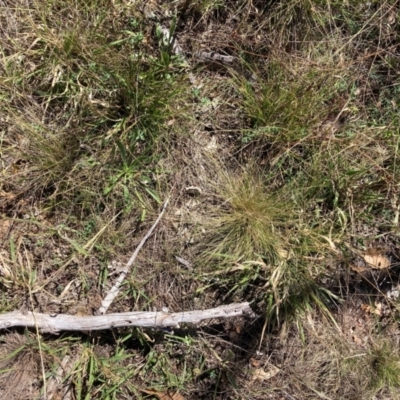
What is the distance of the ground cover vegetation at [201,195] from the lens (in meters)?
2.34

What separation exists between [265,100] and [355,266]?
0.96 metres

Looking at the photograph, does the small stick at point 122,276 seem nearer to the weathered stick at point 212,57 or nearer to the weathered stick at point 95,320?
the weathered stick at point 95,320

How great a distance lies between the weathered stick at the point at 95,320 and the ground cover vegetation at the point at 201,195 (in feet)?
0.27

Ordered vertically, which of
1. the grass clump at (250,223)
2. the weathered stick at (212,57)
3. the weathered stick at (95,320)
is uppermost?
the weathered stick at (212,57)

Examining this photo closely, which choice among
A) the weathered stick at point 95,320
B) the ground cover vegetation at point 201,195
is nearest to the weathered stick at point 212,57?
the ground cover vegetation at point 201,195

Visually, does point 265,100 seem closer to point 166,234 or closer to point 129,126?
point 129,126

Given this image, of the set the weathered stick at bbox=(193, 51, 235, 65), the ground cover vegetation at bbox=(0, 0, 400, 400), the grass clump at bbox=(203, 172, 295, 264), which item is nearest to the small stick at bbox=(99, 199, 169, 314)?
the ground cover vegetation at bbox=(0, 0, 400, 400)

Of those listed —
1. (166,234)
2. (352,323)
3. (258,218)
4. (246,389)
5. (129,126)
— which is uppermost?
(129,126)

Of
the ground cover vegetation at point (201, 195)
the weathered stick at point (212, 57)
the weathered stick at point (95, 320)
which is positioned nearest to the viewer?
the weathered stick at point (95, 320)

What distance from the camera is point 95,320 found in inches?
88.4

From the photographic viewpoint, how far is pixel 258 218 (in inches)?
93.1

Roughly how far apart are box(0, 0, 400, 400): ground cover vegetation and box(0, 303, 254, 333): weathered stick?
81 mm

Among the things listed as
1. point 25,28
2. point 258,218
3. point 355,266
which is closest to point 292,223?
point 258,218

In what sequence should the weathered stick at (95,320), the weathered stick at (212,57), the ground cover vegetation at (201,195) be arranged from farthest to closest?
1. the weathered stick at (212,57)
2. the ground cover vegetation at (201,195)
3. the weathered stick at (95,320)
